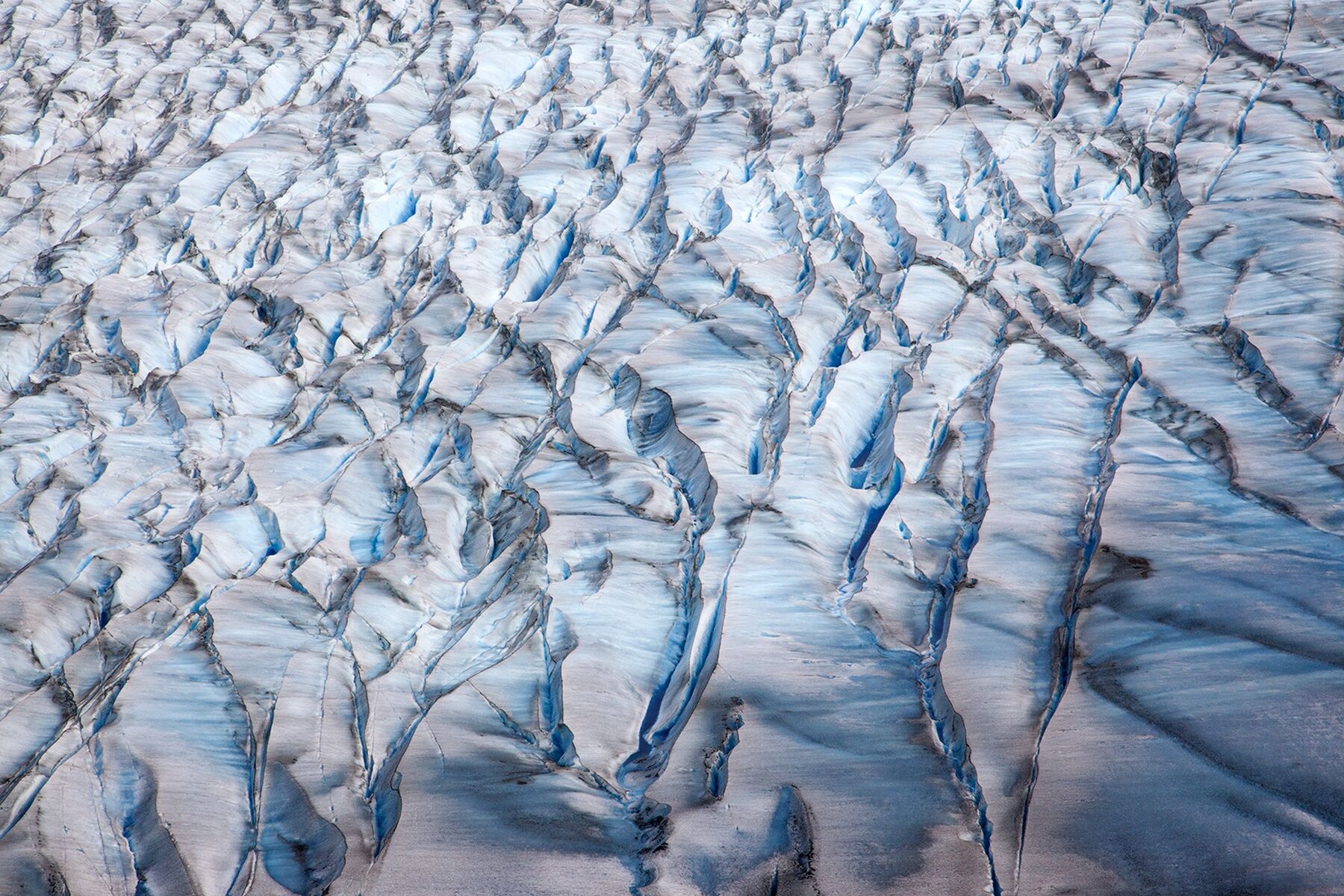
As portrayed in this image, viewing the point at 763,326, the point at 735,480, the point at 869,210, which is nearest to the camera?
the point at 735,480

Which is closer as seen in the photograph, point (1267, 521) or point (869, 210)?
point (1267, 521)

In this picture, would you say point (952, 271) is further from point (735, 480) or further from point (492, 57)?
point (492, 57)

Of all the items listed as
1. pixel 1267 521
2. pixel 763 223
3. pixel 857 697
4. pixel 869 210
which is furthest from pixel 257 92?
pixel 1267 521

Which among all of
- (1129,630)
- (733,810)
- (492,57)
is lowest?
(733,810)

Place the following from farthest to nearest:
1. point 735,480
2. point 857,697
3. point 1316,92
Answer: point 1316,92
point 735,480
point 857,697

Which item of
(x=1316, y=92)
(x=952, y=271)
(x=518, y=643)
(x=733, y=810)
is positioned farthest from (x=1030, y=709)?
(x=1316, y=92)

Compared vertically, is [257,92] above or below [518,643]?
above
